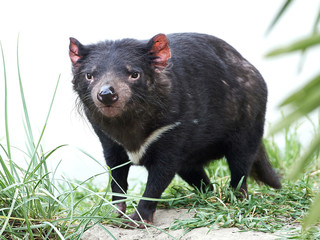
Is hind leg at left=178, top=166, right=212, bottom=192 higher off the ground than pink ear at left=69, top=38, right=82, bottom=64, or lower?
lower

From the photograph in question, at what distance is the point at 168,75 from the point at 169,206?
1041 millimetres

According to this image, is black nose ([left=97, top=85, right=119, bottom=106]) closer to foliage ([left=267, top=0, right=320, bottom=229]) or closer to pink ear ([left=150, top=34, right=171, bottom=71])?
pink ear ([left=150, top=34, right=171, bottom=71])

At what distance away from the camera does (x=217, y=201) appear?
3.81 metres

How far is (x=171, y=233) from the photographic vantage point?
3.20 m

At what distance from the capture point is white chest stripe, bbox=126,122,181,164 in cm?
361

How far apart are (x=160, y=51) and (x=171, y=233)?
125 centimetres

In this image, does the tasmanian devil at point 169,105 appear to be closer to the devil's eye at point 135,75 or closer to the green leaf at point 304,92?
the devil's eye at point 135,75

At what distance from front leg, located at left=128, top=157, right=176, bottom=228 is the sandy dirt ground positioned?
109 millimetres

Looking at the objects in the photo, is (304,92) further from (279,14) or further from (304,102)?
(279,14)

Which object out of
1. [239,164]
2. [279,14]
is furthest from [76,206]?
[279,14]

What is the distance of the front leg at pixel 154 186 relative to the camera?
11.6 feet

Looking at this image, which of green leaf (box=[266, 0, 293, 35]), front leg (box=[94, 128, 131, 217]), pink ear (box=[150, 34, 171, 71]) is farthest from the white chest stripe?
green leaf (box=[266, 0, 293, 35])

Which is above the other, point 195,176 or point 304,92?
point 304,92

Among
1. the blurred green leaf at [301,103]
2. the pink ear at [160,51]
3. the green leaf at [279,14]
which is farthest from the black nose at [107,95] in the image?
the blurred green leaf at [301,103]
